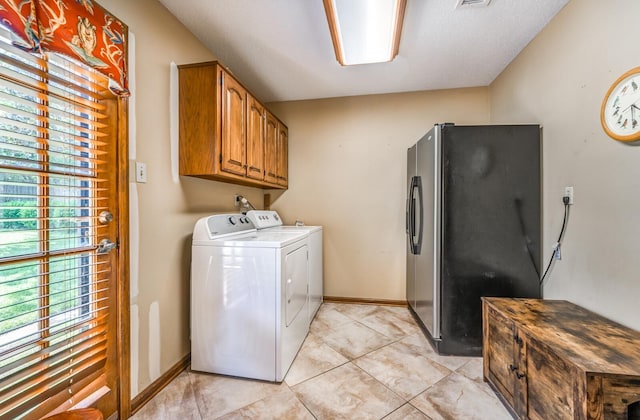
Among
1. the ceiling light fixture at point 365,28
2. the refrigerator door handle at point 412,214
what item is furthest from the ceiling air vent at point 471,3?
the refrigerator door handle at point 412,214

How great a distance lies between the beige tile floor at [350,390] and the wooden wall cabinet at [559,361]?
227mm

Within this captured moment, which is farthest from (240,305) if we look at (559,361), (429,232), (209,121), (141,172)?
(559,361)

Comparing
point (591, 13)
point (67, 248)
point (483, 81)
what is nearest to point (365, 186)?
point (483, 81)

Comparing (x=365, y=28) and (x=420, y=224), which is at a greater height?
(x=365, y=28)

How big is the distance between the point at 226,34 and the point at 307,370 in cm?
257

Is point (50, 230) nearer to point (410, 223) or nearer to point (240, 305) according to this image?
point (240, 305)

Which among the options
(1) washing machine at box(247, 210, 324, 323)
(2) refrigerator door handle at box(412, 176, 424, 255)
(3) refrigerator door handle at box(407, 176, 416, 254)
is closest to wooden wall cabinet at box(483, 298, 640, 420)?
(2) refrigerator door handle at box(412, 176, 424, 255)

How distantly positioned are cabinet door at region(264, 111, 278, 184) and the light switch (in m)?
1.14

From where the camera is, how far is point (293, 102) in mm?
3311

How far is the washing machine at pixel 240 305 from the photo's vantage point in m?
1.71

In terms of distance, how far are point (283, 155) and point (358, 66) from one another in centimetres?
127

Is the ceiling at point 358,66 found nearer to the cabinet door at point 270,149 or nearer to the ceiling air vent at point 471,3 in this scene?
the ceiling air vent at point 471,3

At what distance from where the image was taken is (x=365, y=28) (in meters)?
1.77

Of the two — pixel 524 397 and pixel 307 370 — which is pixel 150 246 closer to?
pixel 307 370
